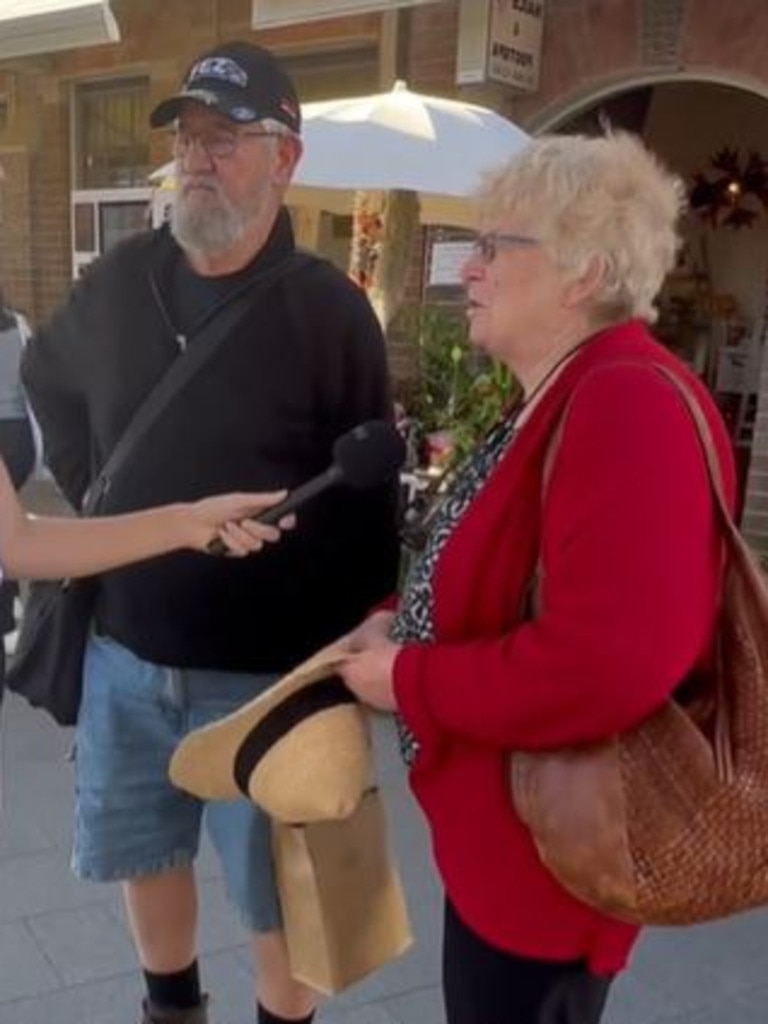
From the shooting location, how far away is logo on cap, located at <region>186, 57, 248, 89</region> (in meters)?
2.30

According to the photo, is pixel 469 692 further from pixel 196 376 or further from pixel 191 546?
pixel 196 376

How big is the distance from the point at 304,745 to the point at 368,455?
0.49m

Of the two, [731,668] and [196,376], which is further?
[196,376]

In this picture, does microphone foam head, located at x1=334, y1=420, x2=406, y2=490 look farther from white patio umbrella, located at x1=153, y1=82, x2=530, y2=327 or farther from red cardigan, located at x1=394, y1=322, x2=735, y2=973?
white patio umbrella, located at x1=153, y1=82, x2=530, y2=327

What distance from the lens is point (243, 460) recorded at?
2287 millimetres

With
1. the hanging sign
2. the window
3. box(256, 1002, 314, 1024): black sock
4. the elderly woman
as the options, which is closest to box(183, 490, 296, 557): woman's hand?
the elderly woman

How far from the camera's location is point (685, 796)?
150 centimetres

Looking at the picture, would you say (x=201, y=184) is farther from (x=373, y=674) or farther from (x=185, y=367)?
(x=373, y=674)

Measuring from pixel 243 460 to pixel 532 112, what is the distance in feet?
14.7

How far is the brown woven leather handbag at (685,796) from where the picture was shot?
1508 millimetres

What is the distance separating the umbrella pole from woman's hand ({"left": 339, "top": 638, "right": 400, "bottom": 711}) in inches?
168

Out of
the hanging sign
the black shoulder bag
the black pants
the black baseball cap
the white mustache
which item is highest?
the hanging sign

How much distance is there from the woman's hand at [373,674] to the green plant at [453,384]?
341 cm

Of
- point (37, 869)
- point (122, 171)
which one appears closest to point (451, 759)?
point (37, 869)
